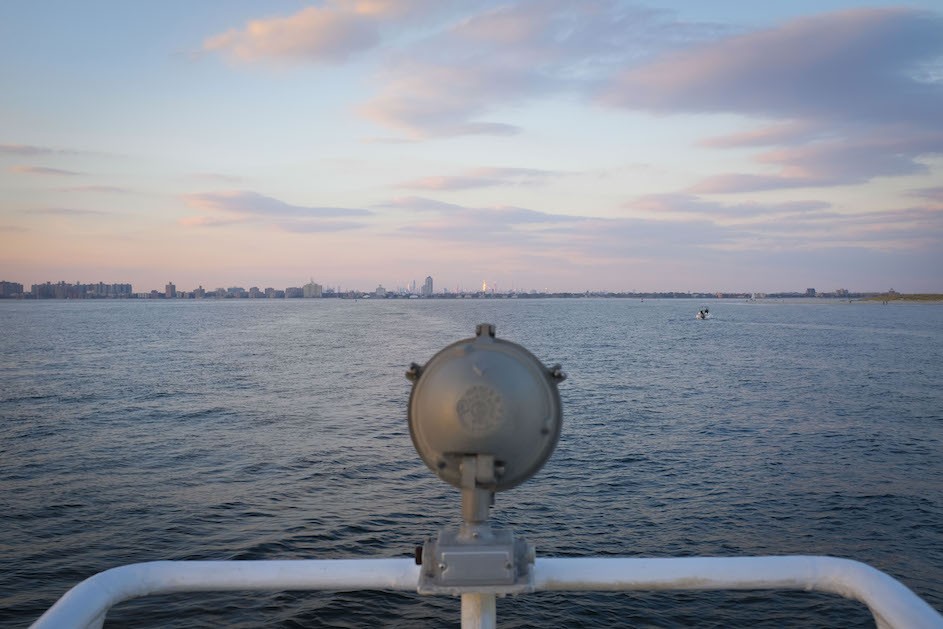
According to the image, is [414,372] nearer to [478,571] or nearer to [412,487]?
[478,571]

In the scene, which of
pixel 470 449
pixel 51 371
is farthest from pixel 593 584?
pixel 51 371

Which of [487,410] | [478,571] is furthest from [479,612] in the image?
[487,410]

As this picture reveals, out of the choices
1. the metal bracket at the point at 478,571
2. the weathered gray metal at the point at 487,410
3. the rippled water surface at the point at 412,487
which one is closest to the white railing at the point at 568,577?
the metal bracket at the point at 478,571

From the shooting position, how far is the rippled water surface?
1590cm

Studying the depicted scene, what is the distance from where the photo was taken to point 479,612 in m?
2.93

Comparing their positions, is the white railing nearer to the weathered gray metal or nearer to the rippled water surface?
the weathered gray metal

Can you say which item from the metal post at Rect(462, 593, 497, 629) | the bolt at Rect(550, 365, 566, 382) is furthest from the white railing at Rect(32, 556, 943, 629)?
the bolt at Rect(550, 365, 566, 382)

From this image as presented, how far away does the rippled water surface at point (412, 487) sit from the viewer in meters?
15.9

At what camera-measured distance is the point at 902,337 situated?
10000cm

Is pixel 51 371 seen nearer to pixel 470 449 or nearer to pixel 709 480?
pixel 709 480

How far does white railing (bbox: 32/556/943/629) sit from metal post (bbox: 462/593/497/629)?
1.2 inches

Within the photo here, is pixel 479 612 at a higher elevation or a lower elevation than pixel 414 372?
lower

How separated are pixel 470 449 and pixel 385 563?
0.71m

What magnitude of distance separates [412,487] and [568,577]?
21.8m
